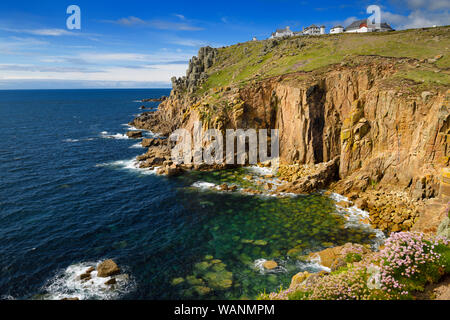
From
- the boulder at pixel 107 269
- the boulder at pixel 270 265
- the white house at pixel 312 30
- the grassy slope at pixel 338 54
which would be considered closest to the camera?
the boulder at pixel 107 269

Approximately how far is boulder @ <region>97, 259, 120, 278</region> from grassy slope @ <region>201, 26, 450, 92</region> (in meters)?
57.1

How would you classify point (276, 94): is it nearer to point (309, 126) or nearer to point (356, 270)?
point (309, 126)

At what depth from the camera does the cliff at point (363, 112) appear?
134ft

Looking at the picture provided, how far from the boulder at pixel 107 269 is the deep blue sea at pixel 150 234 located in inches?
42.6

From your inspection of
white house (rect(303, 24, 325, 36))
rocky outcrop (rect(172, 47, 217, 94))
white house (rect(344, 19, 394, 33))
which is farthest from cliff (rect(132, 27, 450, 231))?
white house (rect(303, 24, 325, 36))

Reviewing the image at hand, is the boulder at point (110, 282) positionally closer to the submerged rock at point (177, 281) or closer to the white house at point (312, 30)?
the submerged rock at point (177, 281)

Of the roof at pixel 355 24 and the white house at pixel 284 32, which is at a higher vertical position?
the white house at pixel 284 32

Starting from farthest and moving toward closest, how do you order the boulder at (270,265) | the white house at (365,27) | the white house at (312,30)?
the white house at (312,30)
the white house at (365,27)
the boulder at (270,265)

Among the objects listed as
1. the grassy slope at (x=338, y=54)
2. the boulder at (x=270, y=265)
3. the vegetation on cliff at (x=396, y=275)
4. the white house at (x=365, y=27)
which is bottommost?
the boulder at (x=270, y=265)

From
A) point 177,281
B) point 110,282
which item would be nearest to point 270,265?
point 177,281

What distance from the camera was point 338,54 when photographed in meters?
69.7

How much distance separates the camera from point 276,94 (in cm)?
6712

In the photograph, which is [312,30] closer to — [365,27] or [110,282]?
[365,27]

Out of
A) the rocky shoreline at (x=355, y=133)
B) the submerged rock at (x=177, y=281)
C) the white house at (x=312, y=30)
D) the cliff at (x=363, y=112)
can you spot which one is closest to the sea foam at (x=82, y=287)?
the submerged rock at (x=177, y=281)
